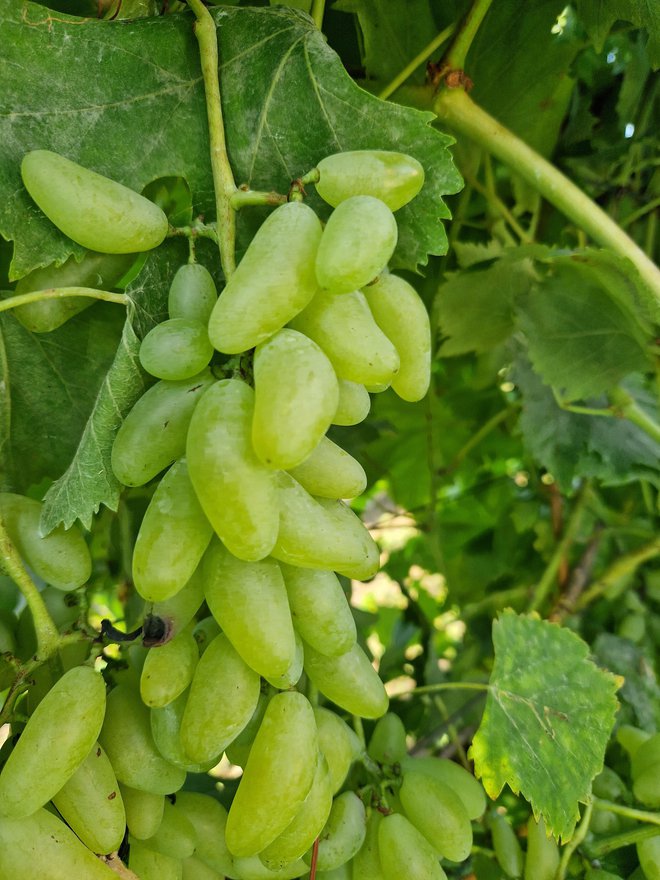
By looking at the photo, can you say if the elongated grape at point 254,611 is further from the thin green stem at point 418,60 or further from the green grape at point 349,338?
the thin green stem at point 418,60

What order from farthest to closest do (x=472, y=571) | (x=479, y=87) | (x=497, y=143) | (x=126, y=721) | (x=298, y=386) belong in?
(x=472, y=571) → (x=479, y=87) → (x=497, y=143) → (x=126, y=721) → (x=298, y=386)

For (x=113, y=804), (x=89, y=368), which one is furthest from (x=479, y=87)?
(x=113, y=804)

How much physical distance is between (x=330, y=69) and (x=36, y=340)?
379mm

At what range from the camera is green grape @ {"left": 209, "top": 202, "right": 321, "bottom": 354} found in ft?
1.73

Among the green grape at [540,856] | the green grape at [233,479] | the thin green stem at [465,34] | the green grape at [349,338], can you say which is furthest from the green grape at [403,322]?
the green grape at [540,856]

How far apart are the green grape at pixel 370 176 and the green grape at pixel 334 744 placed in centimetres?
43

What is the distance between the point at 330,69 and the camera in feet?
2.36

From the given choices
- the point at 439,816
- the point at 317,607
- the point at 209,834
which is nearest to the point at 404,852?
the point at 439,816

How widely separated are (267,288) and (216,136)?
23 cm

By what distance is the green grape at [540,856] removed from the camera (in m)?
0.79

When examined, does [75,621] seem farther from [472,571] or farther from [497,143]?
[472,571]

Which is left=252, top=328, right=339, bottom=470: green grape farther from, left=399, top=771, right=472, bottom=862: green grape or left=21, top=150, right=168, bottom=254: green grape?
left=399, top=771, right=472, bottom=862: green grape

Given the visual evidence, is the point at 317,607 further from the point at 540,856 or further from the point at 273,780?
the point at 540,856

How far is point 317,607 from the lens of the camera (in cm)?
57
